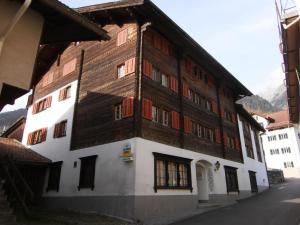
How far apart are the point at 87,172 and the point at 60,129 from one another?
17.4ft

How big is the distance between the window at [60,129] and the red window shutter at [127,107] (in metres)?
6.58

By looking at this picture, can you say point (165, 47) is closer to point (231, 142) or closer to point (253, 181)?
point (231, 142)

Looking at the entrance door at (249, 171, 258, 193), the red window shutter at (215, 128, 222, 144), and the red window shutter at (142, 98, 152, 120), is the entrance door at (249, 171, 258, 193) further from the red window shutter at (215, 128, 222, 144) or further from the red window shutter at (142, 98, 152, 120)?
the red window shutter at (142, 98, 152, 120)

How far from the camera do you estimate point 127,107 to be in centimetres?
1592

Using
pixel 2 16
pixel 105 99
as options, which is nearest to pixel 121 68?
pixel 105 99

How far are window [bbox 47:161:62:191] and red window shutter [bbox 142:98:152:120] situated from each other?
7862 millimetres

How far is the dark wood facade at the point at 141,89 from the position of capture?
54.0 ft

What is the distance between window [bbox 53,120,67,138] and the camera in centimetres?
2043

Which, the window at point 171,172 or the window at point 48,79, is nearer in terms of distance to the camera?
the window at point 171,172

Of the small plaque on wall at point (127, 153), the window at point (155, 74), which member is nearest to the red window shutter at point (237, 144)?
the window at point (155, 74)

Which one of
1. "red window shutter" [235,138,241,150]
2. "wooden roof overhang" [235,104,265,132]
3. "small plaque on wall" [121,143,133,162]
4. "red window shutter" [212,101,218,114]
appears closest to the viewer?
"small plaque on wall" [121,143,133,162]

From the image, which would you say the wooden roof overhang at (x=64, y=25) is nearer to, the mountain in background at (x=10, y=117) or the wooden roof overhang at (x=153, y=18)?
the wooden roof overhang at (x=153, y=18)

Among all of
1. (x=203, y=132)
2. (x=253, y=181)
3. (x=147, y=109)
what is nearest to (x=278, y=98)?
(x=253, y=181)

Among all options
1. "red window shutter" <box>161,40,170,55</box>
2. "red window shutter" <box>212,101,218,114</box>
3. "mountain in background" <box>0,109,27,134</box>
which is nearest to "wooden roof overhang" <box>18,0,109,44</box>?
"red window shutter" <box>161,40,170,55</box>
